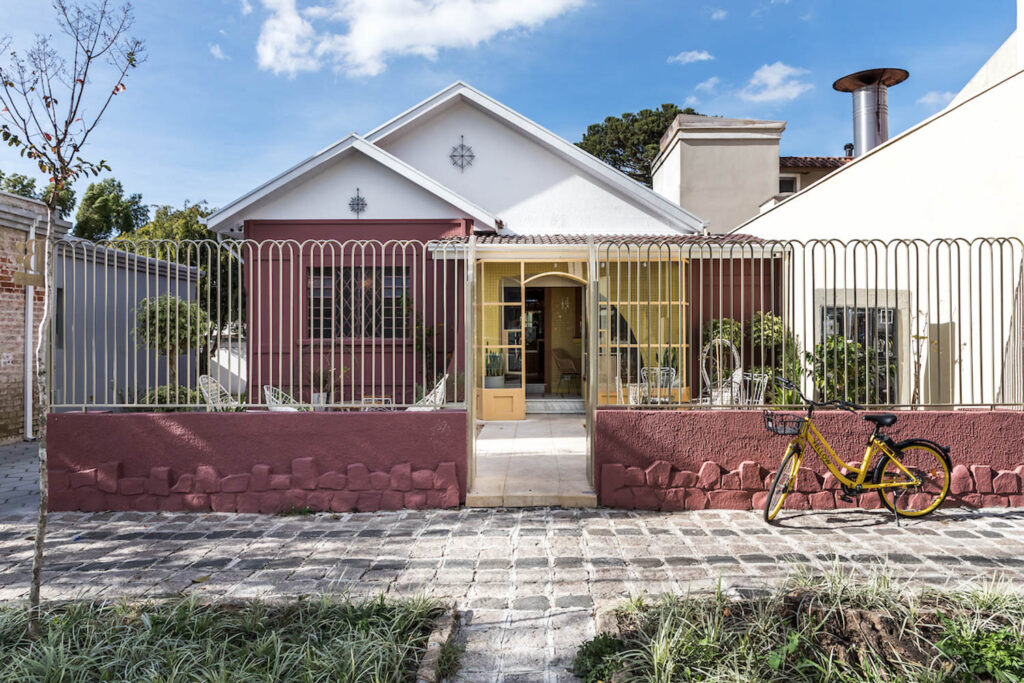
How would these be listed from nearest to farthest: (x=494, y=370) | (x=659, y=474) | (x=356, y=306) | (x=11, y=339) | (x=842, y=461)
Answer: (x=842, y=461), (x=659, y=474), (x=11, y=339), (x=356, y=306), (x=494, y=370)

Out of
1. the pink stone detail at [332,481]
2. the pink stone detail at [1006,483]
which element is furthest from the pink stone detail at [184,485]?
the pink stone detail at [1006,483]

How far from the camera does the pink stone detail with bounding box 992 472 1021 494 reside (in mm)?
5918

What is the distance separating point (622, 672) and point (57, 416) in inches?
216

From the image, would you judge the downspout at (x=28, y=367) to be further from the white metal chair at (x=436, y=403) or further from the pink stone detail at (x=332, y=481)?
the white metal chair at (x=436, y=403)

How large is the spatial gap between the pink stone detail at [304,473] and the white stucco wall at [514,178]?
8.27m

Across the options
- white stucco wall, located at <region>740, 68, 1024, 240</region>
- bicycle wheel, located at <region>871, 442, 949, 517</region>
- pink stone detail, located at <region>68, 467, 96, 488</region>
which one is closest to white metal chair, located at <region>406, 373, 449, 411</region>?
pink stone detail, located at <region>68, 467, 96, 488</region>

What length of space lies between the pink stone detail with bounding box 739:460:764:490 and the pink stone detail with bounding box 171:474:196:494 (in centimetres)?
482

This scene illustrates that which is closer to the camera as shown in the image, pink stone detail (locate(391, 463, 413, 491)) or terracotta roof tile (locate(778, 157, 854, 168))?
pink stone detail (locate(391, 463, 413, 491))

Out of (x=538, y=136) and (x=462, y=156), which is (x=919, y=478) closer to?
(x=538, y=136)

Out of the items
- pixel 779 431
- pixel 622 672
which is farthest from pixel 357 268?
pixel 622 672

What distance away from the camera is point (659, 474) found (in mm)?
5914

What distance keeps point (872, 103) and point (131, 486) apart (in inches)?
690

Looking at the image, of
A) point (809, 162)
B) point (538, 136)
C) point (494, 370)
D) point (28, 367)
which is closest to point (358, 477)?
point (494, 370)

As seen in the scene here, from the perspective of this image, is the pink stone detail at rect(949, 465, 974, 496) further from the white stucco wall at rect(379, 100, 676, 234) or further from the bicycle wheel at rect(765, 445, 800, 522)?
the white stucco wall at rect(379, 100, 676, 234)
